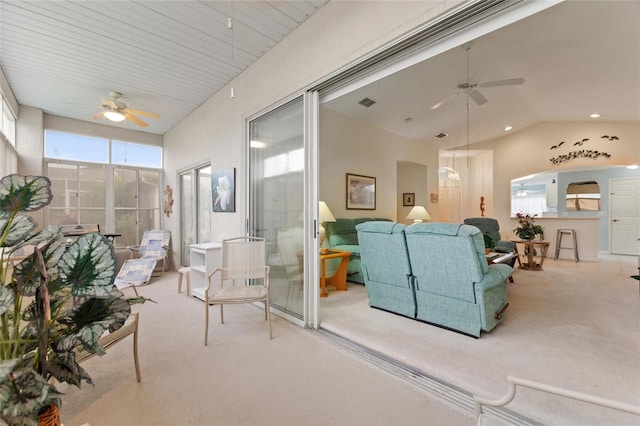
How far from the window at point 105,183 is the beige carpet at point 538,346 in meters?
4.76

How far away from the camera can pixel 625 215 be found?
23.8 ft

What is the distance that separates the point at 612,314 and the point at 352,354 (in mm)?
3139

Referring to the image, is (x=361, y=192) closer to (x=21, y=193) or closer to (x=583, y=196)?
(x=21, y=193)

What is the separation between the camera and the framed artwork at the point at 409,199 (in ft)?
25.7

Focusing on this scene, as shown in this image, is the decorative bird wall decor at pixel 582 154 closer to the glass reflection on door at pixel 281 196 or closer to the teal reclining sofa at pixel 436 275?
the teal reclining sofa at pixel 436 275

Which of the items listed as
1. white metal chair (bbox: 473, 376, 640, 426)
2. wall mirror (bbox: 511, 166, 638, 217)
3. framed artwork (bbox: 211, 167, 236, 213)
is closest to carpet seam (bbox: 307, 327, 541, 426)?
white metal chair (bbox: 473, 376, 640, 426)

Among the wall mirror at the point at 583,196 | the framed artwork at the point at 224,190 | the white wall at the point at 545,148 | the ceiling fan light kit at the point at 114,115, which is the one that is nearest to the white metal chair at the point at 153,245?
the framed artwork at the point at 224,190

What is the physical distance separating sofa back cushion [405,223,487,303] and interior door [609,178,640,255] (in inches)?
307

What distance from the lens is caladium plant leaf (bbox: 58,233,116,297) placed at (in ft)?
2.67

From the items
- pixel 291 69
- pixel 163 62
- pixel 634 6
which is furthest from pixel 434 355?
pixel 163 62

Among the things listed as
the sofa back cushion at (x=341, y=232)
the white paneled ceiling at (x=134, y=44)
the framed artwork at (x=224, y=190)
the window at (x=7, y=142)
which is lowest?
the sofa back cushion at (x=341, y=232)

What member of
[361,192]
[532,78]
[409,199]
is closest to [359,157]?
[361,192]

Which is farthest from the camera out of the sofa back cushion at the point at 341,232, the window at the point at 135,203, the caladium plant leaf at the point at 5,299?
the window at the point at 135,203

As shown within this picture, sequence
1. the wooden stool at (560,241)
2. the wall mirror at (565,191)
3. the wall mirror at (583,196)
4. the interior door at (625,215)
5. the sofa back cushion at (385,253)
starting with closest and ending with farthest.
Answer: the sofa back cushion at (385,253) < the wooden stool at (560,241) < the interior door at (625,215) < the wall mirror at (565,191) < the wall mirror at (583,196)
